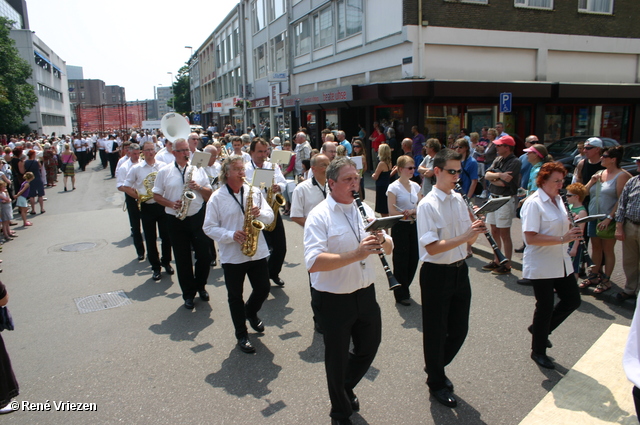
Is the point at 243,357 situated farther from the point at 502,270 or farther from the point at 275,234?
the point at 502,270

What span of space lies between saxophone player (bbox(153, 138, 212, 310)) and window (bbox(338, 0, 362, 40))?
16.2 m

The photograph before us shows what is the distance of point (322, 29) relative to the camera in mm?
24422

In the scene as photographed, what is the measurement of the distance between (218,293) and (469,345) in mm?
3536

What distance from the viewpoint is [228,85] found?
50719mm

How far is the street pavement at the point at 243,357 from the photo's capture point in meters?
3.79

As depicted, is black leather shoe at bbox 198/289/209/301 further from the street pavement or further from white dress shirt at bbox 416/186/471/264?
white dress shirt at bbox 416/186/471/264

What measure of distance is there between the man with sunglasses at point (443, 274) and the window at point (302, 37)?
24.5 meters

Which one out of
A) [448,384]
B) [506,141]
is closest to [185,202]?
[448,384]

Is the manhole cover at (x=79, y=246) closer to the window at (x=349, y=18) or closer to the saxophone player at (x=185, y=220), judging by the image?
the saxophone player at (x=185, y=220)

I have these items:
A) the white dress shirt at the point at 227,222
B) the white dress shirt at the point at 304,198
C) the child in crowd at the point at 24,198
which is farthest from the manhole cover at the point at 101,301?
the child in crowd at the point at 24,198

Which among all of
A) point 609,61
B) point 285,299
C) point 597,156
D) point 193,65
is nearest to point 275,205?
point 285,299

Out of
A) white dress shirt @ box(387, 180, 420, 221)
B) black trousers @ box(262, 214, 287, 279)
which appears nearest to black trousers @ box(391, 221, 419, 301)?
white dress shirt @ box(387, 180, 420, 221)

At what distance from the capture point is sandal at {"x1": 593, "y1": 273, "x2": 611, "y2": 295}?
6027mm

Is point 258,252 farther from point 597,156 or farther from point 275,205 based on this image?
point 597,156
